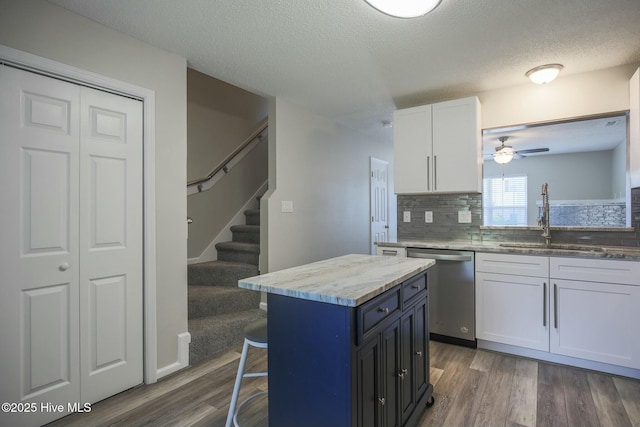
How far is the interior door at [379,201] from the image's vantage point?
529 centimetres

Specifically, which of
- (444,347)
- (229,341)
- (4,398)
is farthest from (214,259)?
(444,347)

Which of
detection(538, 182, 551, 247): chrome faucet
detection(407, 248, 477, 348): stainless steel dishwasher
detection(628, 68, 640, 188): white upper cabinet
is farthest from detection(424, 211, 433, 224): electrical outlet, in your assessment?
detection(628, 68, 640, 188): white upper cabinet

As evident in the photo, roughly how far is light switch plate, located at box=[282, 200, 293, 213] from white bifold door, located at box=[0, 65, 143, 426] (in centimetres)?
156

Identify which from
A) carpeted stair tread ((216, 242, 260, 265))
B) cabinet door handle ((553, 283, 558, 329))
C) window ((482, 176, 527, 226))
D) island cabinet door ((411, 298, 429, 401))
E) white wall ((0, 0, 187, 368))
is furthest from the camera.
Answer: carpeted stair tread ((216, 242, 260, 265))

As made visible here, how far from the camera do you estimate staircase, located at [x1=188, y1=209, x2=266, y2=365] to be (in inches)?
109

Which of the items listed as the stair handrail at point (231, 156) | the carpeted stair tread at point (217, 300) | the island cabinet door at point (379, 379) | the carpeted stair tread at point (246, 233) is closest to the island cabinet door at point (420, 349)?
the island cabinet door at point (379, 379)

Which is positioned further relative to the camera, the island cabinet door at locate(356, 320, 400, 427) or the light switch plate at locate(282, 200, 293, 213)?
the light switch plate at locate(282, 200, 293, 213)

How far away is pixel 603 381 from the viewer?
2334 millimetres

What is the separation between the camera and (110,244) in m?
2.16

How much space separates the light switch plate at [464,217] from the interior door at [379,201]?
6.14 ft

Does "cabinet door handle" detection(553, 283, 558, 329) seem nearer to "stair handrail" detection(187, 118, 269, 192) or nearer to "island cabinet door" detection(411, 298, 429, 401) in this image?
"island cabinet door" detection(411, 298, 429, 401)

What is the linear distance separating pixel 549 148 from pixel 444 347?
207 centimetres

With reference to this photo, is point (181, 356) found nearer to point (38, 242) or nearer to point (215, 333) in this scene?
point (215, 333)

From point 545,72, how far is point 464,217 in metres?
1.45
